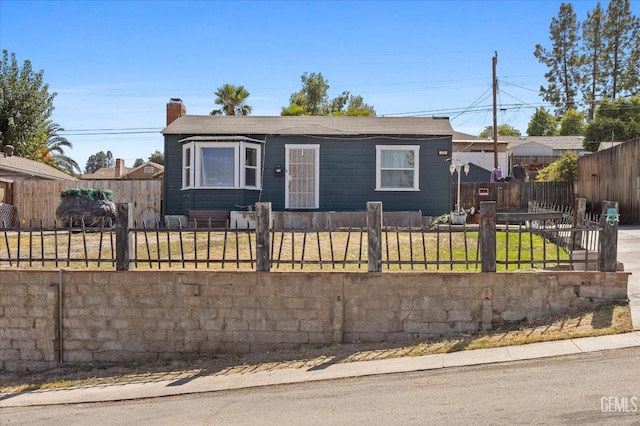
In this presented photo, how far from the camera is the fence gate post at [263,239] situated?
902cm

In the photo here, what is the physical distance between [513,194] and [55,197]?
1884 cm

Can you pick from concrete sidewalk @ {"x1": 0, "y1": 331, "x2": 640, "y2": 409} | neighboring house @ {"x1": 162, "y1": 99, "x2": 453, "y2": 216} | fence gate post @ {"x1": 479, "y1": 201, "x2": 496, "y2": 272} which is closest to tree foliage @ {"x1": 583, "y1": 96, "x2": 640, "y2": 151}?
neighboring house @ {"x1": 162, "y1": 99, "x2": 453, "y2": 216}

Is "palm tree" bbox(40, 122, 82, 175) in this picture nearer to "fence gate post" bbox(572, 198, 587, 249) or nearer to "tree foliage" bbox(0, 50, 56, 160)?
"tree foliage" bbox(0, 50, 56, 160)

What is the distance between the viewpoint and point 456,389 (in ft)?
21.4

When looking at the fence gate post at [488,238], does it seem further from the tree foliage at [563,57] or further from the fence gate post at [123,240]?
the tree foliage at [563,57]

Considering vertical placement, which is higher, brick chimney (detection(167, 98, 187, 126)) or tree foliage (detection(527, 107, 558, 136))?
tree foliage (detection(527, 107, 558, 136))

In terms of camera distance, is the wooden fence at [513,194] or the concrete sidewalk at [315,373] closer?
the concrete sidewalk at [315,373]

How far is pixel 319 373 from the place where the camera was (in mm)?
7664

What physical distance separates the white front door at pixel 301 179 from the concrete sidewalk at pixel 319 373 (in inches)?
443

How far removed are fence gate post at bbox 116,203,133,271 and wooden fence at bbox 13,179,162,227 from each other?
36.6 ft

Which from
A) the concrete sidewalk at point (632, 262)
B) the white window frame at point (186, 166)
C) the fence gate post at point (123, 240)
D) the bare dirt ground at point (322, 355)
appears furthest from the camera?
the white window frame at point (186, 166)

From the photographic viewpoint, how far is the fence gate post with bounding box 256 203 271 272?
9.02m

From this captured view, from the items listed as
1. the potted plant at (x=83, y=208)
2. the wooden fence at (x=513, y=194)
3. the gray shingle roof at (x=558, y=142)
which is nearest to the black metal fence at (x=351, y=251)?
the potted plant at (x=83, y=208)

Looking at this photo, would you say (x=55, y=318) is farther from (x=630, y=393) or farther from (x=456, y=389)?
(x=630, y=393)
